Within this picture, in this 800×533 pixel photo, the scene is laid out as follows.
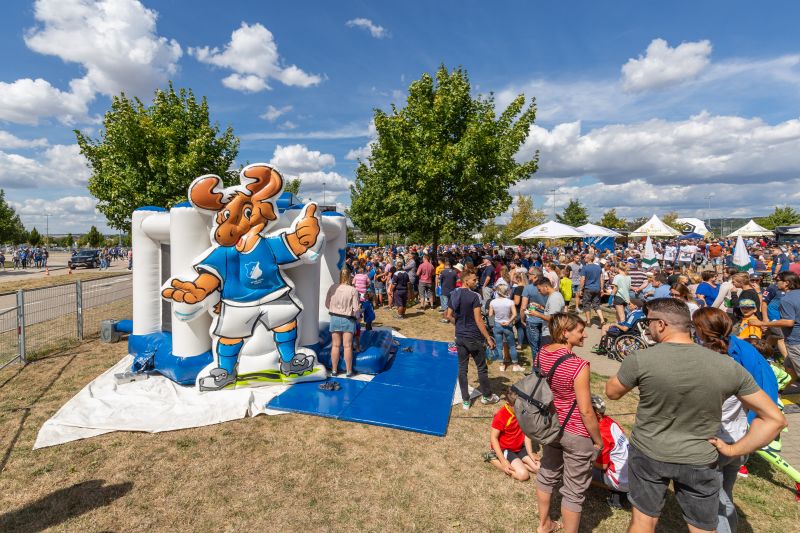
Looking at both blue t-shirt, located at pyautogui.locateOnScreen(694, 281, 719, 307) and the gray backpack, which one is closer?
the gray backpack

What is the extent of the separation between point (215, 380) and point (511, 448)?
4.16m

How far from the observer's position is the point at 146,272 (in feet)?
22.6

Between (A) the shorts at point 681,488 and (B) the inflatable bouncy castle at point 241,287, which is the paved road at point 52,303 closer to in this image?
(B) the inflatable bouncy castle at point 241,287

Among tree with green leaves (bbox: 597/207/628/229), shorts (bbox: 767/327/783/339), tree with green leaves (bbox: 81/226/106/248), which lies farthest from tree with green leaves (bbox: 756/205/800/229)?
tree with green leaves (bbox: 81/226/106/248)

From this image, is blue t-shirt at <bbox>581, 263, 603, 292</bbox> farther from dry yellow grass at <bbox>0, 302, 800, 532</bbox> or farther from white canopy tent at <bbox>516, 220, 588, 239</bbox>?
white canopy tent at <bbox>516, 220, 588, 239</bbox>

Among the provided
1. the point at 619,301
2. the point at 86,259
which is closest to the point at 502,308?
the point at 619,301

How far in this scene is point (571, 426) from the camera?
9.21 feet

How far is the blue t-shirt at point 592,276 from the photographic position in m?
9.40

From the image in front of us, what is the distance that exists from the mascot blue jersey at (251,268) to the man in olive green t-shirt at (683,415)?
4654 millimetres

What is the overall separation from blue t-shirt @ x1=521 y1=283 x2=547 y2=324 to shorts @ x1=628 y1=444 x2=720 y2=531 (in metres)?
4.03

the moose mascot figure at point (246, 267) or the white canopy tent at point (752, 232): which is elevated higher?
the white canopy tent at point (752, 232)

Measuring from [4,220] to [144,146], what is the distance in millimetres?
26994

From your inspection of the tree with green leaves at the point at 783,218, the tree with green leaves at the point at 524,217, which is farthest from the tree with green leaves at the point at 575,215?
the tree with green leaves at the point at 783,218

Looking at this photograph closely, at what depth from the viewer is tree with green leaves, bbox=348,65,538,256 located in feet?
38.7
